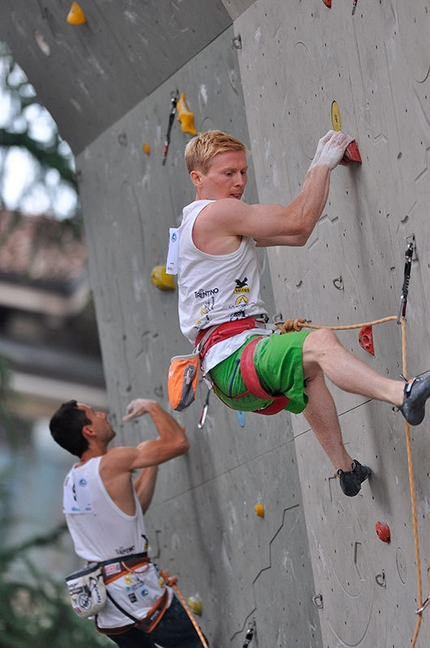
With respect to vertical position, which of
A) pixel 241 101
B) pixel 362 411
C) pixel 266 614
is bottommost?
pixel 266 614

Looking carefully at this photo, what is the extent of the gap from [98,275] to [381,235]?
2761mm

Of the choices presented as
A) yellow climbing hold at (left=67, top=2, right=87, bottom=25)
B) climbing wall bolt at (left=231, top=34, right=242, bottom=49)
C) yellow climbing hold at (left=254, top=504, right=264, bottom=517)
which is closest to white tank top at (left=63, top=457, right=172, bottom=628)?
yellow climbing hold at (left=254, top=504, right=264, bottom=517)

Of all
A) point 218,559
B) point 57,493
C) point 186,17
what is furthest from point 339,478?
point 57,493

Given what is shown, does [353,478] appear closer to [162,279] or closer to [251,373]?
[251,373]

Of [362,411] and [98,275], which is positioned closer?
[362,411]

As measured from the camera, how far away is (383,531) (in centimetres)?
377

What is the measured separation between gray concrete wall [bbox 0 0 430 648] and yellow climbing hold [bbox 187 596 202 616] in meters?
0.07

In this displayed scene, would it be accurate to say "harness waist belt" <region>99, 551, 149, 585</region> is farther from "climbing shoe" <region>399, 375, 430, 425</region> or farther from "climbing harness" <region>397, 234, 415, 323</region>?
"climbing shoe" <region>399, 375, 430, 425</region>

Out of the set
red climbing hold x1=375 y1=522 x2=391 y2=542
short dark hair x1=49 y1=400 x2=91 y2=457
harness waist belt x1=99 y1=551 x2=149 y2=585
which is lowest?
harness waist belt x1=99 y1=551 x2=149 y2=585

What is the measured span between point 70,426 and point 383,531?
183cm

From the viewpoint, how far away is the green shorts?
11.3 feet

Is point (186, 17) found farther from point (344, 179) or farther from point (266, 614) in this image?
point (266, 614)

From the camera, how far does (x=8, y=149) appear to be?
375 inches

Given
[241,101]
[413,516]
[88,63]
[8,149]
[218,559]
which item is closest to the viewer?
[413,516]
